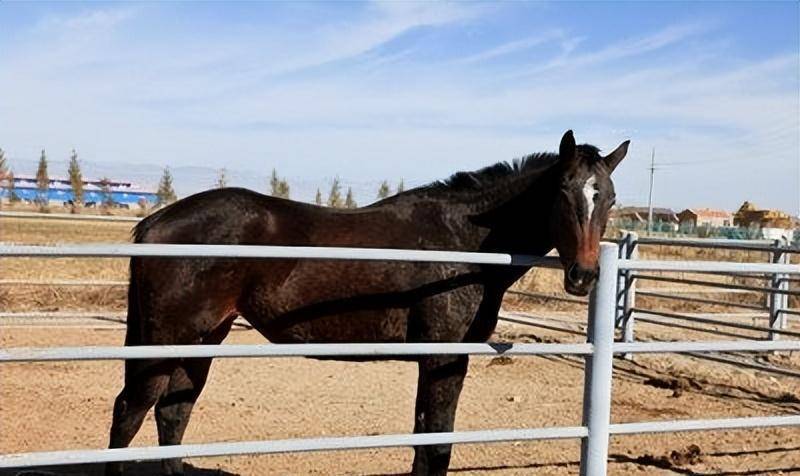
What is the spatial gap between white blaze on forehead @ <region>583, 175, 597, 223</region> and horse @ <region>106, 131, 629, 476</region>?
0.05 metres

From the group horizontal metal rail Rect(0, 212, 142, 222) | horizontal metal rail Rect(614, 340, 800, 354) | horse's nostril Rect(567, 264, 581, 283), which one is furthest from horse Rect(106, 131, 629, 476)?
horizontal metal rail Rect(0, 212, 142, 222)

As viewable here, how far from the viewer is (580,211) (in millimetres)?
3523

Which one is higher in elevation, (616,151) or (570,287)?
(616,151)

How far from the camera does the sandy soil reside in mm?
5316

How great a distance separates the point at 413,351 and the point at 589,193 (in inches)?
46.4

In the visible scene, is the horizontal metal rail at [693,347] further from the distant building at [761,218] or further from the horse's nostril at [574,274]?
the distant building at [761,218]

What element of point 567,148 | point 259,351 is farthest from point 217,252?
point 567,148

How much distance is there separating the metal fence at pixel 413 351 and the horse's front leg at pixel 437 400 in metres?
0.71

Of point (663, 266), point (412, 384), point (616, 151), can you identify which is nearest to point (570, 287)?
point (663, 266)

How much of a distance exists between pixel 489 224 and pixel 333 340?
3.58ft

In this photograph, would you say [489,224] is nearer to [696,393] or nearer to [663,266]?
[663,266]

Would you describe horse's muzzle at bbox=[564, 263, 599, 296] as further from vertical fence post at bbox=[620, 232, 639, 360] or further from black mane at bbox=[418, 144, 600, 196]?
vertical fence post at bbox=[620, 232, 639, 360]

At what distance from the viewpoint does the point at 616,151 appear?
13.2 feet

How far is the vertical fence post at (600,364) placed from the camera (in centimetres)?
334
